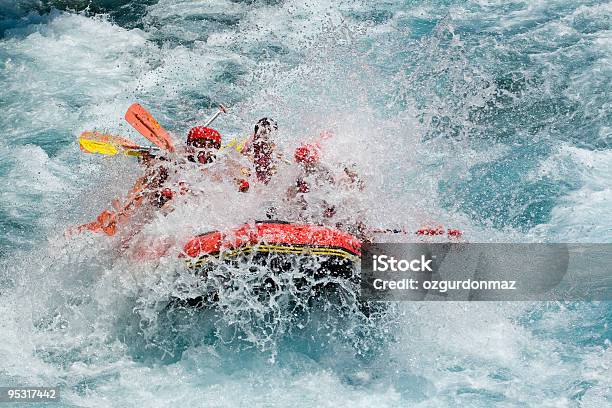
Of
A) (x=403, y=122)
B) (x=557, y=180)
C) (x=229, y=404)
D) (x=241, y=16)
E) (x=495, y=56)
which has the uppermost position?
(x=241, y=16)

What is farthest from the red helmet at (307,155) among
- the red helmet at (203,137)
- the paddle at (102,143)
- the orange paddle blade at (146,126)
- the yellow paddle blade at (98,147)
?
the yellow paddle blade at (98,147)

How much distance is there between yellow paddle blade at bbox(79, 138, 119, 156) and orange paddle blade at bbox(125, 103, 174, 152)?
407mm

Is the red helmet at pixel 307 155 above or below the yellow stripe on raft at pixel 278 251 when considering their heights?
above

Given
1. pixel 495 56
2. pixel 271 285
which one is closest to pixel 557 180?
pixel 495 56

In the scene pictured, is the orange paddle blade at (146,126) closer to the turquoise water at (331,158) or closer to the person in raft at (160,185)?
the person in raft at (160,185)

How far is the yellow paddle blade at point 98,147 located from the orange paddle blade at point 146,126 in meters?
0.41

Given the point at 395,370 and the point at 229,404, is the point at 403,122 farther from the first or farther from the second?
the point at 229,404

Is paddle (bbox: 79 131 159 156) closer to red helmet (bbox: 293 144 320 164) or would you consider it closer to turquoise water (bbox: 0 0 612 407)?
turquoise water (bbox: 0 0 612 407)

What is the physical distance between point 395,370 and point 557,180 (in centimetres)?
387

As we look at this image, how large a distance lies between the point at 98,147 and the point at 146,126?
61 centimetres

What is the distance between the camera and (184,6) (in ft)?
43.7

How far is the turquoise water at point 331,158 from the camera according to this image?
5.90 m

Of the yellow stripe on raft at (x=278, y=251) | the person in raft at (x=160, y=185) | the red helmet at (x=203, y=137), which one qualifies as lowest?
the yellow stripe on raft at (x=278, y=251)

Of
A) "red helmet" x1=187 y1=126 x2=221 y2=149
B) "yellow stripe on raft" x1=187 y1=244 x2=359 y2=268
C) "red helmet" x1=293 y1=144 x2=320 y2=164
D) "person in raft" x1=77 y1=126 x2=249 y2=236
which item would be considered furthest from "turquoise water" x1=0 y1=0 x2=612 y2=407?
"red helmet" x1=293 y1=144 x2=320 y2=164
